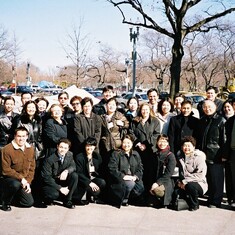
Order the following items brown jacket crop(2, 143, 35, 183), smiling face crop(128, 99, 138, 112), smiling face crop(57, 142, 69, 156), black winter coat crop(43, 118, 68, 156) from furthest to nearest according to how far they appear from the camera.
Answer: smiling face crop(128, 99, 138, 112), black winter coat crop(43, 118, 68, 156), smiling face crop(57, 142, 69, 156), brown jacket crop(2, 143, 35, 183)

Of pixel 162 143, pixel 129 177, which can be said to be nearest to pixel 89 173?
pixel 129 177

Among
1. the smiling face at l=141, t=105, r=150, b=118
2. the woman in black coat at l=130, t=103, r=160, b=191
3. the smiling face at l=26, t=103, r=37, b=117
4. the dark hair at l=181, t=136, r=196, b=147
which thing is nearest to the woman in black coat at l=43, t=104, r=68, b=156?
the smiling face at l=26, t=103, r=37, b=117

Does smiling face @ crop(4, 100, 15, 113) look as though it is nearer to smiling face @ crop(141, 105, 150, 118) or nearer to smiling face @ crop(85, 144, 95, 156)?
smiling face @ crop(85, 144, 95, 156)

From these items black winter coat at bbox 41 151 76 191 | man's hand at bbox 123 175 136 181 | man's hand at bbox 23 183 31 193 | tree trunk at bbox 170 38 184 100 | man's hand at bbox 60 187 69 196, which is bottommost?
man's hand at bbox 60 187 69 196

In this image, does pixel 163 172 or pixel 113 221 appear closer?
pixel 113 221

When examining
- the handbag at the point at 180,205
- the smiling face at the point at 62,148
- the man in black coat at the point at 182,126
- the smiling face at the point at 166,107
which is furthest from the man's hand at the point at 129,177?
the smiling face at the point at 166,107

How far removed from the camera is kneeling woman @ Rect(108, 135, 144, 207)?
606cm

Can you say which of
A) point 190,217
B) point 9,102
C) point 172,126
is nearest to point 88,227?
point 190,217

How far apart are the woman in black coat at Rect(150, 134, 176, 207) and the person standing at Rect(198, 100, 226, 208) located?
56 cm

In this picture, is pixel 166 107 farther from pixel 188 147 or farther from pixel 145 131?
pixel 188 147

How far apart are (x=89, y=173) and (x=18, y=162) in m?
1.13

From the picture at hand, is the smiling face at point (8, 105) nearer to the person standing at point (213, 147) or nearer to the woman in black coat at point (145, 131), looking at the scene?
the woman in black coat at point (145, 131)

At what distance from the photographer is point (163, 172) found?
244 inches

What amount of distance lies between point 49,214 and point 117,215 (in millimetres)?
984
